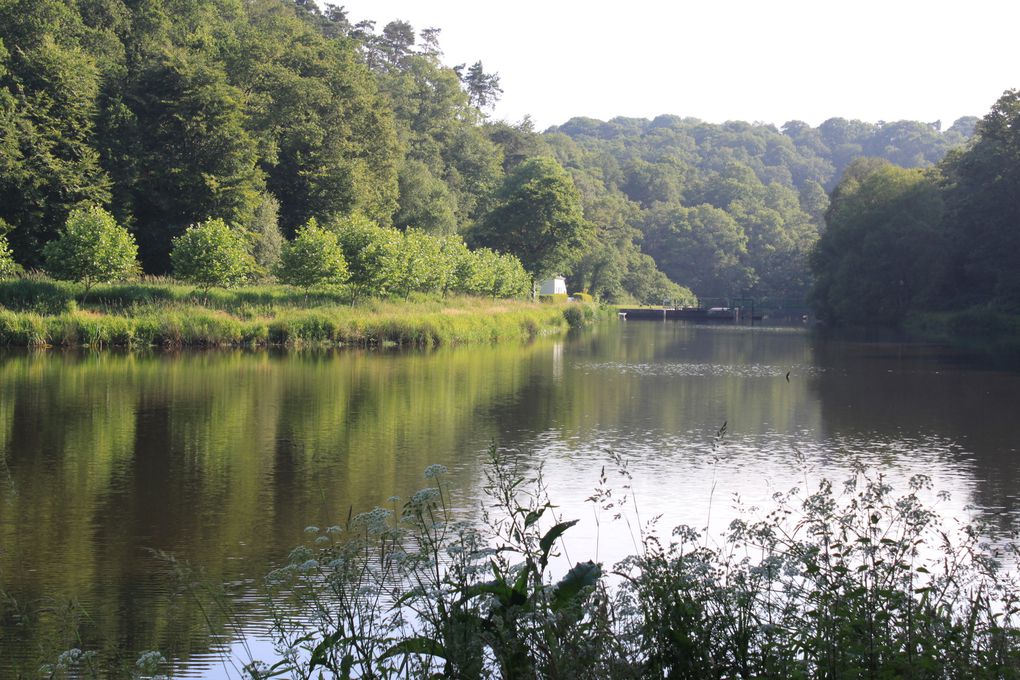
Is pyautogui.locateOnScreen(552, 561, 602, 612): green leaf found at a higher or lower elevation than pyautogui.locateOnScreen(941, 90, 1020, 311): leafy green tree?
lower

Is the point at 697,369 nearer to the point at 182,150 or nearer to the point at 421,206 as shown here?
the point at 182,150

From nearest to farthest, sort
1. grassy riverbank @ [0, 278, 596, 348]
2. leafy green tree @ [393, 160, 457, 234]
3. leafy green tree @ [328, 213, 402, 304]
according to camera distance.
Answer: grassy riverbank @ [0, 278, 596, 348]
leafy green tree @ [328, 213, 402, 304]
leafy green tree @ [393, 160, 457, 234]

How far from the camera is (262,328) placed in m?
41.0

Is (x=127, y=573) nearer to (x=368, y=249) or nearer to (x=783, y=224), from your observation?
(x=368, y=249)

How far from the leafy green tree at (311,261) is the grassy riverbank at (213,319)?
2.80 feet

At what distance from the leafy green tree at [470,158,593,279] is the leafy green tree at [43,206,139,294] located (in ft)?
139

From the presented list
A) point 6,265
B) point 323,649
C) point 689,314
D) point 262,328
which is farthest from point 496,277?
point 323,649

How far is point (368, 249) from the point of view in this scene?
4875 centimetres

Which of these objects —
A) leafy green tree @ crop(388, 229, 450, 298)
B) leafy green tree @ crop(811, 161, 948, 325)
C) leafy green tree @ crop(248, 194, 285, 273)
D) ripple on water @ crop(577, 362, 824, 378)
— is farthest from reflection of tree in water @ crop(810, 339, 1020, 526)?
leafy green tree @ crop(811, 161, 948, 325)

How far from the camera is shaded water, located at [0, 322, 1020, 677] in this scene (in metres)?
8.86

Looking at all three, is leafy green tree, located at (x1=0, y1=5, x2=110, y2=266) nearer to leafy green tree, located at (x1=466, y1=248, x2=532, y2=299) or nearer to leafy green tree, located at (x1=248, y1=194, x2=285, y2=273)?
leafy green tree, located at (x1=248, y1=194, x2=285, y2=273)

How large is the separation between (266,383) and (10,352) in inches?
497

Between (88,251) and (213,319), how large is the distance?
18.7ft

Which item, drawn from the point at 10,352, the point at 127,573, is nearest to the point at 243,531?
the point at 127,573
